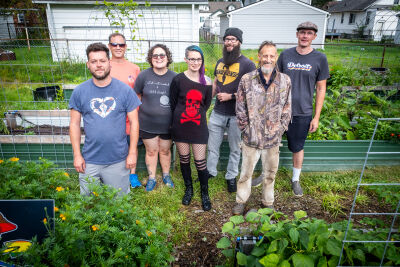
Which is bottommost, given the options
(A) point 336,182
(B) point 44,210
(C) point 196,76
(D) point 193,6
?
(A) point 336,182

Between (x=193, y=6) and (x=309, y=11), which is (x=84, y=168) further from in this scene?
(x=309, y=11)

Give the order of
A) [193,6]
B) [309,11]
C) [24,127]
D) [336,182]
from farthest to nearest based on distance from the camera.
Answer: [309,11] → [193,6] → [24,127] → [336,182]

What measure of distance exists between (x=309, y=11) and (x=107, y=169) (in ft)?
82.6

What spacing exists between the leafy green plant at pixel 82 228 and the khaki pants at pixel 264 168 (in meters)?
1.30

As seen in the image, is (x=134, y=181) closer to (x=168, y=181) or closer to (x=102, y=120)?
(x=168, y=181)

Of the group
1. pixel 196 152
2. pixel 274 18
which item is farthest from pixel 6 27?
pixel 196 152

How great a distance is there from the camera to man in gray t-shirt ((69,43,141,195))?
2553 millimetres

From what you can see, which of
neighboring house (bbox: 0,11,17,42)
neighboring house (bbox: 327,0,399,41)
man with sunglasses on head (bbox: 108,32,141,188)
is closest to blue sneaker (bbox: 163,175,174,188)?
man with sunglasses on head (bbox: 108,32,141,188)

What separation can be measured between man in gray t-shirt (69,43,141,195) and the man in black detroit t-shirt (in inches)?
44.6

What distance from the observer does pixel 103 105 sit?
259 centimetres

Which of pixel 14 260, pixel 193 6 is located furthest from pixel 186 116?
pixel 193 6

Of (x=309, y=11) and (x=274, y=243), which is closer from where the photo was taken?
(x=274, y=243)

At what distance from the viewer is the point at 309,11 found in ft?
76.3

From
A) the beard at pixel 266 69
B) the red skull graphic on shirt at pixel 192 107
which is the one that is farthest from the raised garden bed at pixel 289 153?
the beard at pixel 266 69
